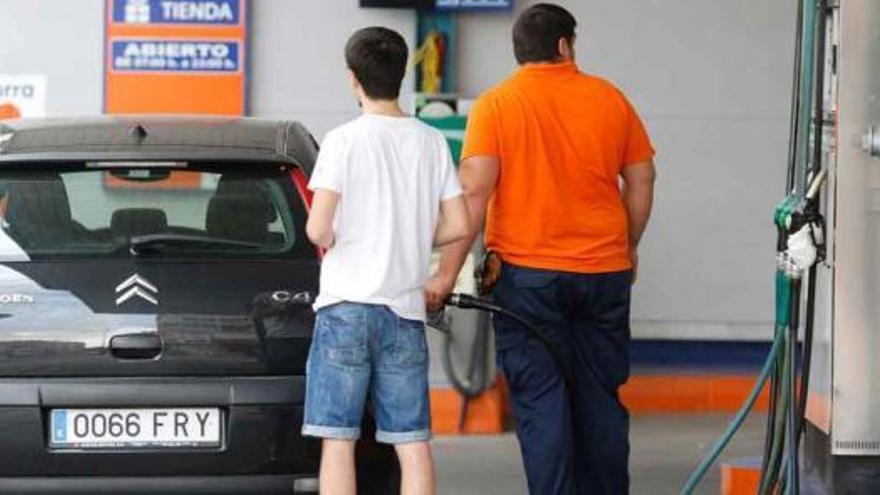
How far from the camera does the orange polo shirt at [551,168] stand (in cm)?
664

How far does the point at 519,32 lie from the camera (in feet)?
22.2

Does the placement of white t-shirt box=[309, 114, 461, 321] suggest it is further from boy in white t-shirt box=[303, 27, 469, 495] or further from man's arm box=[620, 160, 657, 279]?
man's arm box=[620, 160, 657, 279]

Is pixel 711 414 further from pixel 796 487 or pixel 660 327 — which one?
pixel 796 487

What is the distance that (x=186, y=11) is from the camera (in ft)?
34.4

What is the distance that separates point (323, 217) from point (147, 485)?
1026 millimetres

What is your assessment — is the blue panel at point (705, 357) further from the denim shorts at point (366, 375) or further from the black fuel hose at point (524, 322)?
the denim shorts at point (366, 375)

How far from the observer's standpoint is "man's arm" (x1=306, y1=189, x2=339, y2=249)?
19.4ft

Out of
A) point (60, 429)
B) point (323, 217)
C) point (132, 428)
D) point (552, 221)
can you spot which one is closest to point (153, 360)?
point (132, 428)

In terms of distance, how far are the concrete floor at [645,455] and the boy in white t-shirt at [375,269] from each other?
2.48 m

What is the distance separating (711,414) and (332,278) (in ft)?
16.6

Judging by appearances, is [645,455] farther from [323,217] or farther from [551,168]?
[323,217]

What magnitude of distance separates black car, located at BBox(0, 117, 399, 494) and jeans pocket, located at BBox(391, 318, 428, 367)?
0.34 m

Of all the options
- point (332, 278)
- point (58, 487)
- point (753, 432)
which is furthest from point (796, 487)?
point (753, 432)

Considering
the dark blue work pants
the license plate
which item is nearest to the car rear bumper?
the license plate
